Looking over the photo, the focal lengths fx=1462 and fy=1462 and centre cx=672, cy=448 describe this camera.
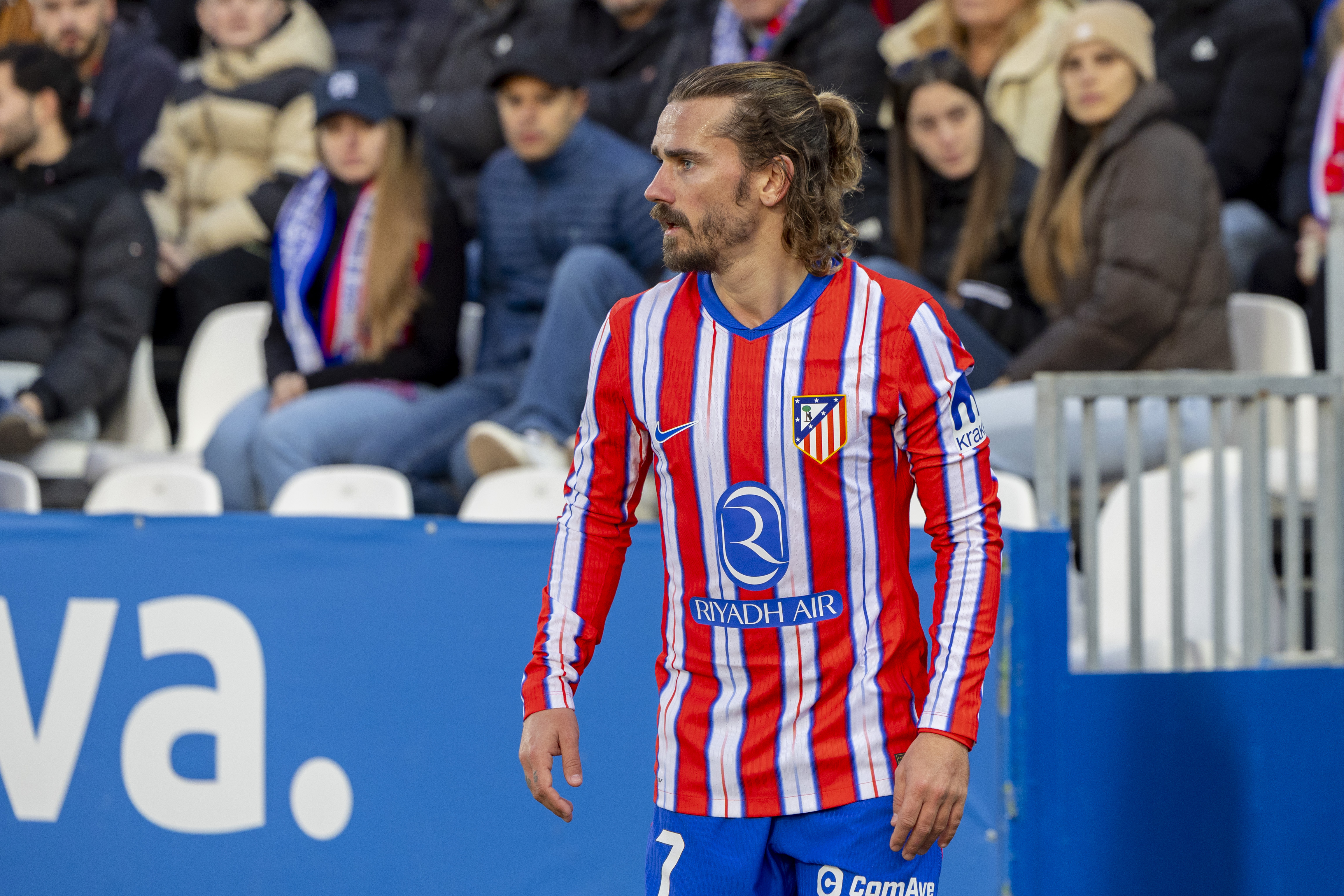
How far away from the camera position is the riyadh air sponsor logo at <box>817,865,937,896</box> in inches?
73.4

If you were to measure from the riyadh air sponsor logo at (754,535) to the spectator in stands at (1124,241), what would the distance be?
294 centimetres

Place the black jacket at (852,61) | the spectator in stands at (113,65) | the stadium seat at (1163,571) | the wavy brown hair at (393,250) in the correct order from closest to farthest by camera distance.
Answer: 1. the stadium seat at (1163,571)
2. the wavy brown hair at (393,250)
3. the black jacket at (852,61)
4. the spectator in stands at (113,65)

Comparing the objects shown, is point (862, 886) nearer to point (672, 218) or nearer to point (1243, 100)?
point (672, 218)

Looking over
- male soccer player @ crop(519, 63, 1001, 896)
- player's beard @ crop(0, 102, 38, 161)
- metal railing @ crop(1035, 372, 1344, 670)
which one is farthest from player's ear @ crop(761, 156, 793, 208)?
player's beard @ crop(0, 102, 38, 161)

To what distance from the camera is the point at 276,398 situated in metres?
5.57

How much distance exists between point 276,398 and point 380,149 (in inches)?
41.4

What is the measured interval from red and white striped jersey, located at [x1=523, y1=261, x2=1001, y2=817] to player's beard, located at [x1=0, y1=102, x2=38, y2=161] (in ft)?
17.1

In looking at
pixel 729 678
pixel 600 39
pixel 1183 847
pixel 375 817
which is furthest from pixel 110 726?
pixel 600 39

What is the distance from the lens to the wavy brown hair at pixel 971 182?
5.35 meters

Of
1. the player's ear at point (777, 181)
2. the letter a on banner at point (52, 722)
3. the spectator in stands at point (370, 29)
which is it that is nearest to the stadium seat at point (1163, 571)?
the player's ear at point (777, 181)

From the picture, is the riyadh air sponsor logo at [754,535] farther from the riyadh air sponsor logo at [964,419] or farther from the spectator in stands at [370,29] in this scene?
the spectator in stands at [370,29]

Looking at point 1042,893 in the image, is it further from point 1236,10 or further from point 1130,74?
point 1236,10

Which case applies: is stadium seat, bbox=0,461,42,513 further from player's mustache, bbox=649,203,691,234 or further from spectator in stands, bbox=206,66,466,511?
player's mustache, bbox=649,203,691,234

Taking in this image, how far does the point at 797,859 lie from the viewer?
1.93 meters
